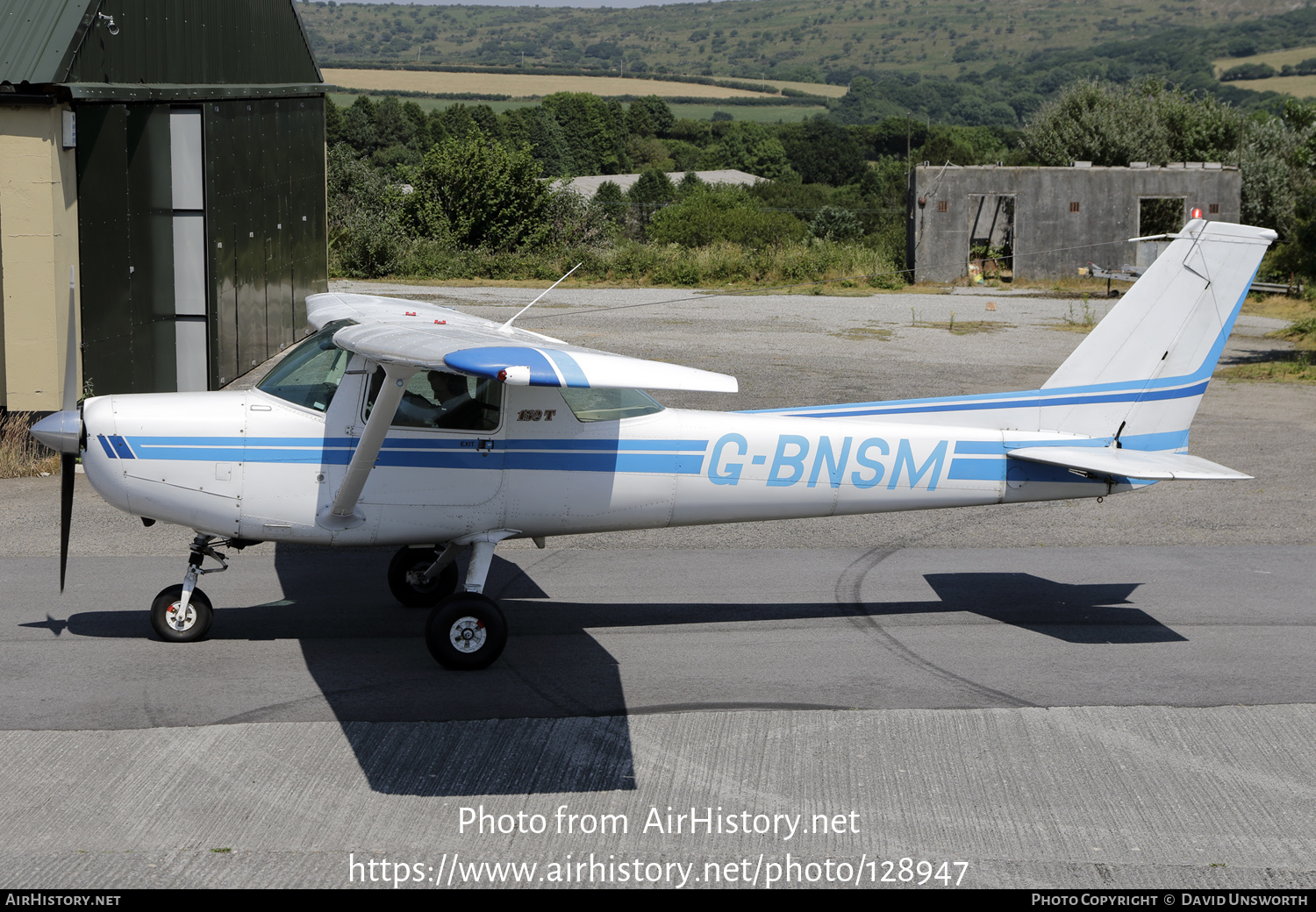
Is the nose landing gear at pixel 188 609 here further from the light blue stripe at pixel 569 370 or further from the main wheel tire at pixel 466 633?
the light blue stripe at pixel 569 370

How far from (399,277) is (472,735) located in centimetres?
2955

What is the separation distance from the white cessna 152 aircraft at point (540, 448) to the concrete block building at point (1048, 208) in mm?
30205

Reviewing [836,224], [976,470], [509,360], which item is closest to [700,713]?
[509,360]

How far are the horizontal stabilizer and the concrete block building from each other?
3067 centimetres

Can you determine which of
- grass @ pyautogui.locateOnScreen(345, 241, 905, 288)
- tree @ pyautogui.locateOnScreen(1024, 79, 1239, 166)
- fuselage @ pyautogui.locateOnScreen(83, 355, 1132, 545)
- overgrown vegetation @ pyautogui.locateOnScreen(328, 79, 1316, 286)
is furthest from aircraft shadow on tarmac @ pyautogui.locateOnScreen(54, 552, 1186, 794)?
tree @ pyautogui.locateOnScreen(1024, 79, 1239, 166)

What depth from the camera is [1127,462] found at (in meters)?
8.29

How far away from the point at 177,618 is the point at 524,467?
2.63 m

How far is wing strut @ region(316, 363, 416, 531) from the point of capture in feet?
23.7

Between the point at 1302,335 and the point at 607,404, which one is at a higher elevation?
the point at 607,404

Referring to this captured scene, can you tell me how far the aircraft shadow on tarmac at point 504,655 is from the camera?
661 centimetres

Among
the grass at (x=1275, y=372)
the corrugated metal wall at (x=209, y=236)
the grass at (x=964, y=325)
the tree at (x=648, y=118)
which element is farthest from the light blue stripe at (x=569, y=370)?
the tree at (x=648, y=118)

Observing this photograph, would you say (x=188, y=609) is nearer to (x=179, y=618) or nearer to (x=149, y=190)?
(x=179, y=618)

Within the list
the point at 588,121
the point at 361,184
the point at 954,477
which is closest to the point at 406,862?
the point at 954,477

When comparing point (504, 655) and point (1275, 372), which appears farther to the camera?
point (1275, 372)
